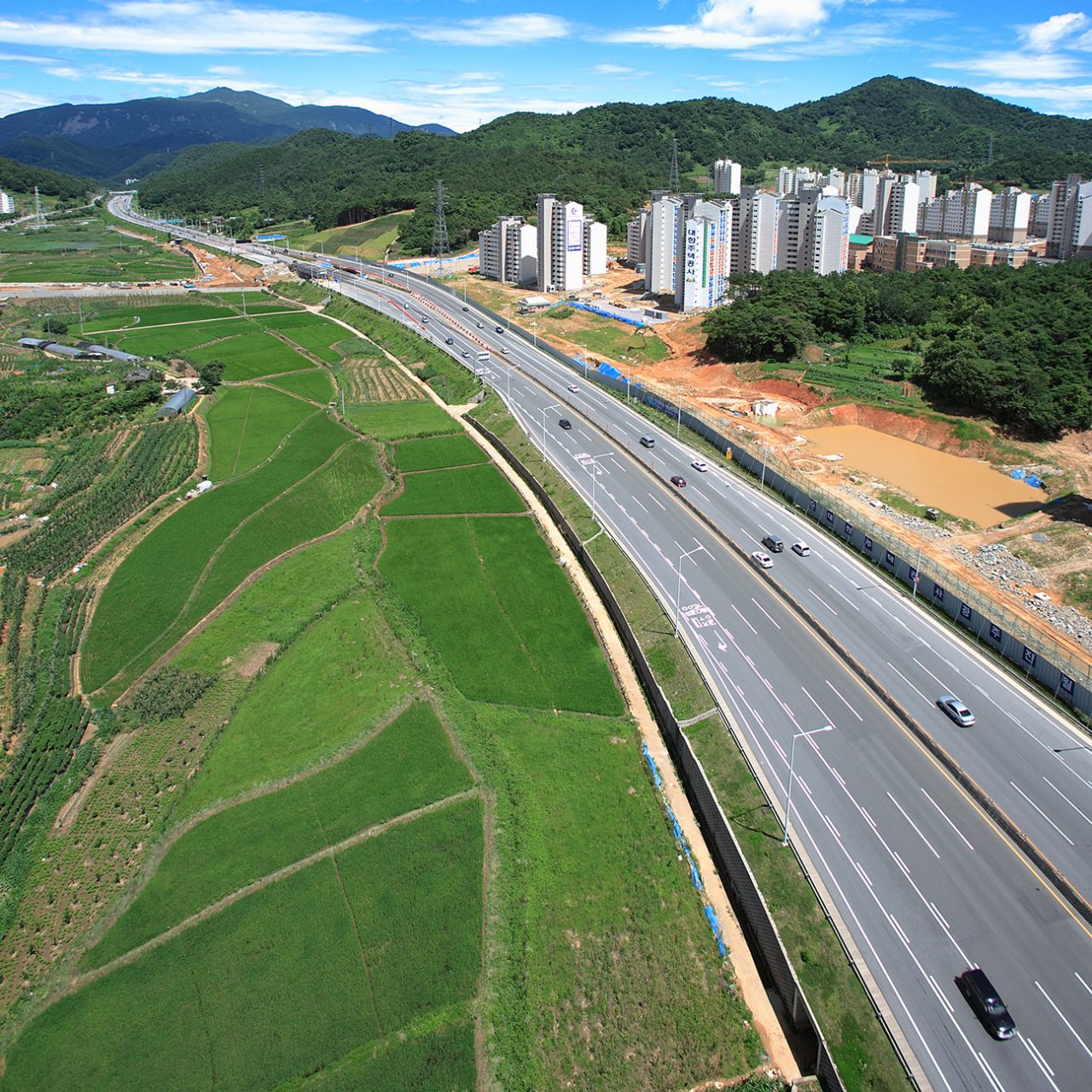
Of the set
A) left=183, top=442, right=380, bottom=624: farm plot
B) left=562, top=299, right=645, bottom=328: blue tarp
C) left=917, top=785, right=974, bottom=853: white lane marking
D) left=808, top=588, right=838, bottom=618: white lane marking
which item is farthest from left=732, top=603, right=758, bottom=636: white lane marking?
left=562, top=299, right=645, bottom=328: blue tarp

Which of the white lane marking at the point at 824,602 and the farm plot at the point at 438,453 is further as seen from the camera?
the farm plot at the point at 438,453

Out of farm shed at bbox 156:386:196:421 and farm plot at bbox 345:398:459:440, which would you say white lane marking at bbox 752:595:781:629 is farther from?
farm shed at bbox 156:386:196:421

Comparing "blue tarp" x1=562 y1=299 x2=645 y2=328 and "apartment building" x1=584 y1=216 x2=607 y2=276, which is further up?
"apartment building" x1=584 y1=216 x2=607 y2=276

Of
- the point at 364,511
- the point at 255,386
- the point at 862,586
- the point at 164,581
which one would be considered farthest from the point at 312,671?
the point at 255,386

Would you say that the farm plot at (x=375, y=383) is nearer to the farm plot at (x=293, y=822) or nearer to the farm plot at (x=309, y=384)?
the farm plot at (x=309, y=384)

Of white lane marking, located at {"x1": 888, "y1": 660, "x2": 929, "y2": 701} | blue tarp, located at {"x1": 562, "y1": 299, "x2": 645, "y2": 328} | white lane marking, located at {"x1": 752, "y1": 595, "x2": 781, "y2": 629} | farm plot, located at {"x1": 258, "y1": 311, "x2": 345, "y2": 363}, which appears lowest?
white lane marking, located at {"x1": 888, "y1": 660, "x2": 929, "y2": 701}

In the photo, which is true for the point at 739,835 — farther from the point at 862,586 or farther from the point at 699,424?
the point at 699,424

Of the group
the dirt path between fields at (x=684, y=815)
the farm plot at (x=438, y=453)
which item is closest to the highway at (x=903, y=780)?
the dirt path between fields at (x=684, y=815)
